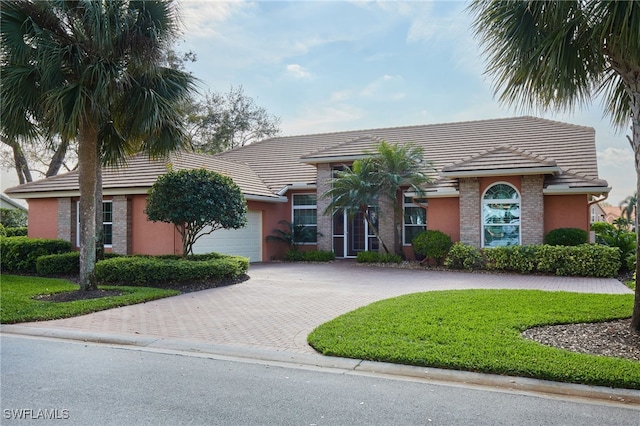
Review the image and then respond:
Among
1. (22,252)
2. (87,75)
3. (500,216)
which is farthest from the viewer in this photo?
(500,216)

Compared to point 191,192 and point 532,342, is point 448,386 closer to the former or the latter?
point 532,342

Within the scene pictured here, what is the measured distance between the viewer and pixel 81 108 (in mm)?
10273

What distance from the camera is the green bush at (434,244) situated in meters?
17.4

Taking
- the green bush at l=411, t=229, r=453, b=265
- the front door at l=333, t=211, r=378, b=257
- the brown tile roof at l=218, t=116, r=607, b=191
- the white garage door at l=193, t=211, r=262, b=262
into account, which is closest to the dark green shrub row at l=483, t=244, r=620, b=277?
the green bush at l=411, t=229, r=453, b=265

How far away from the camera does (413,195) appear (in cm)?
1867

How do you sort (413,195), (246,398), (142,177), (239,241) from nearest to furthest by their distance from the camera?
(246,398) → (142,177) → (413,195) → (239,241)

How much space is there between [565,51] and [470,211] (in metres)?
10.7

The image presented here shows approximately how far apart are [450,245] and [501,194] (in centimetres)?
260

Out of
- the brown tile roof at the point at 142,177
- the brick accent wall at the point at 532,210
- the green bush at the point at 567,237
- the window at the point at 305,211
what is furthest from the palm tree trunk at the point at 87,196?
the green bush at the point at 567,237

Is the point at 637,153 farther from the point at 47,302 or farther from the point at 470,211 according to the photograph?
the point at 47,302

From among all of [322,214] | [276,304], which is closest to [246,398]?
[276,304]

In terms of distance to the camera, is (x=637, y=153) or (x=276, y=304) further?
(x=276, y=304)

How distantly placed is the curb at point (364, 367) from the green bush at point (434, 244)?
38.4 ft

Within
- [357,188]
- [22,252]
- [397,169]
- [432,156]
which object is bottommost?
[22,252]
